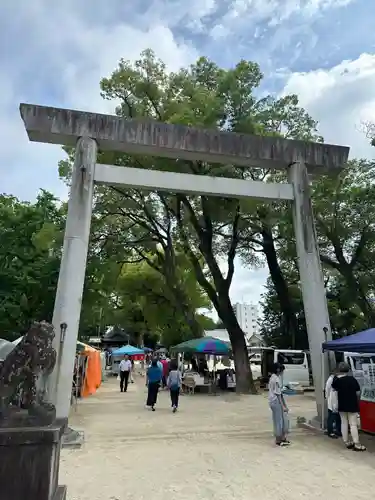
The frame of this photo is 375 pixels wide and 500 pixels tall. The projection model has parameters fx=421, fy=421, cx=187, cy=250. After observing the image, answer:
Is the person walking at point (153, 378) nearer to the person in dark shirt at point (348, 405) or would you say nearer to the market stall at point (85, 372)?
the market stall at point (85, 372)

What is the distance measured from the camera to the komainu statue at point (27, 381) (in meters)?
4.05

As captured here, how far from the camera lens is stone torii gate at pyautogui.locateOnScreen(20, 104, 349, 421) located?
8.53 meters

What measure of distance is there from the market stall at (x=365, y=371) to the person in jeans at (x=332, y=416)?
59 centimetres

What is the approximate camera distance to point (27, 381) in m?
4.17

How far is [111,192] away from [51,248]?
3328mm

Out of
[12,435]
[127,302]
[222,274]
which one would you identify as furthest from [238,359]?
[127,302]

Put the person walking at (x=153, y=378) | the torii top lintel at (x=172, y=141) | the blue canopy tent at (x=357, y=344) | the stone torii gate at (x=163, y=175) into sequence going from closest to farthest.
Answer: the blue canopy tent at (x=357, y=344), the stone torii gate at (x=163, y=175), the torii top lintel at (x=172, y=141), the person walking at (x=153, y=378)

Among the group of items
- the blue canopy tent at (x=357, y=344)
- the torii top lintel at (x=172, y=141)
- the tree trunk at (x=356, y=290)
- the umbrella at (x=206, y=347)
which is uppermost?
the torii top lintel at (x=172, y=141)

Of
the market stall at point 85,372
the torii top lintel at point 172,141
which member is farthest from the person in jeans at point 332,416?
the market stall at point 85,372

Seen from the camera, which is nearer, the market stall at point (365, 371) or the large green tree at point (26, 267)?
the market stall at point (365, 371)

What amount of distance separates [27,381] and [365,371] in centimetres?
718

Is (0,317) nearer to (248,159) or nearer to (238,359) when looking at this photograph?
(238,359)

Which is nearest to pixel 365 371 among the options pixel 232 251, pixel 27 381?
pixel 27 381

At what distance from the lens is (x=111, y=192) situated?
1720 cm
